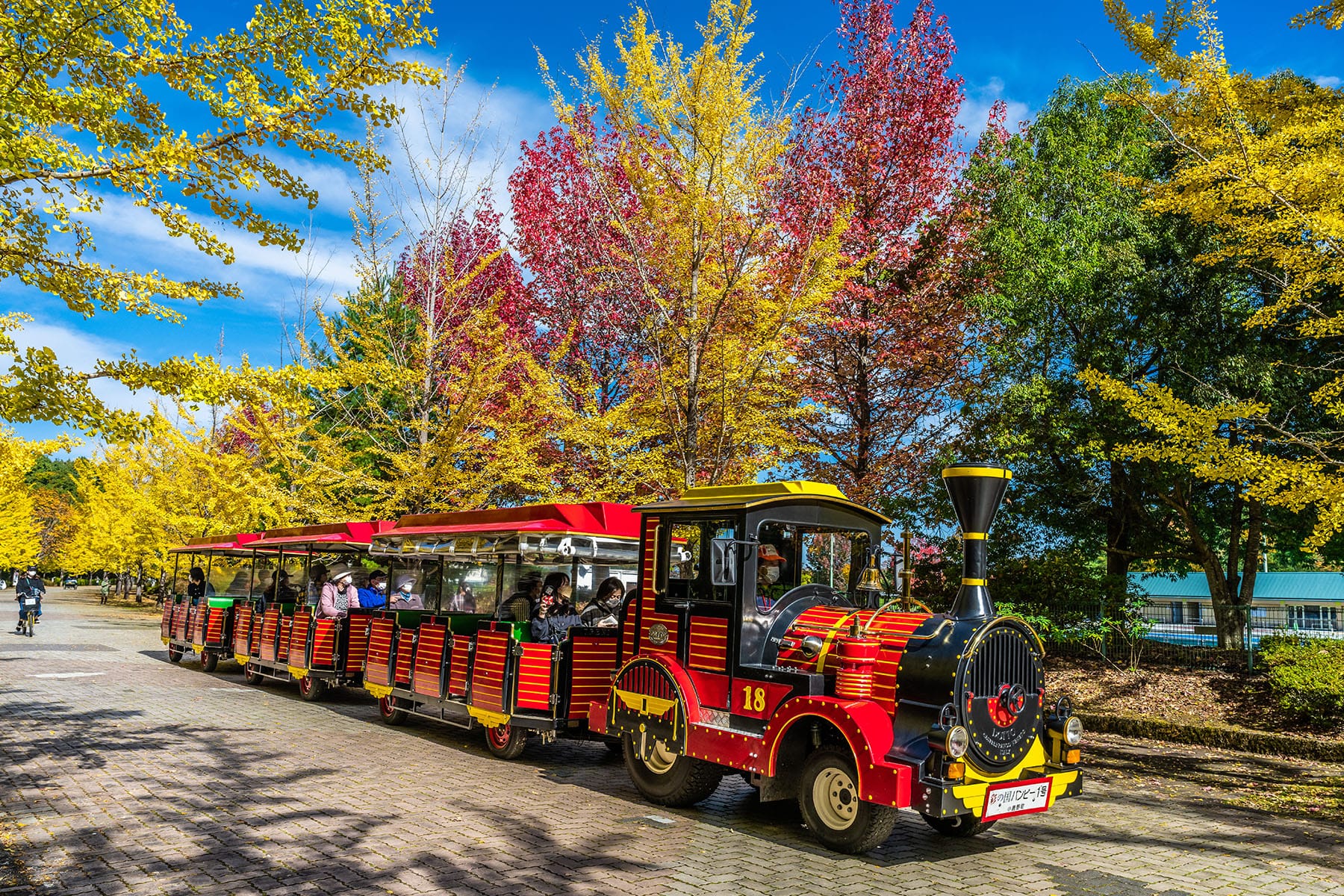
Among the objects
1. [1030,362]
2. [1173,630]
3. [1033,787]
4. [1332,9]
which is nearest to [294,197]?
[1033,787]

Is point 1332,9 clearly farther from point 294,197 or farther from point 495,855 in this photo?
point 495,855

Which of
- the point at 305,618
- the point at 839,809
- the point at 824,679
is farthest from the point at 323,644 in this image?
the point at 839,809

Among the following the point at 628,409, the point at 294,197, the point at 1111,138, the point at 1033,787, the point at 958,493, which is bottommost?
the point at 1033,787

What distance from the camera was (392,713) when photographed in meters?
11.8

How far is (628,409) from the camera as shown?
1326 centimetres

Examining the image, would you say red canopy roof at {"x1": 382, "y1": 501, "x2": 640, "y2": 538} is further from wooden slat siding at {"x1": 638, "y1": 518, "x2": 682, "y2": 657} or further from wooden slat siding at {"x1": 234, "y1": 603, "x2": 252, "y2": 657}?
wooden slat siding at {"x1": 234, "y1": 603, "x2": 252, "y2": 657}

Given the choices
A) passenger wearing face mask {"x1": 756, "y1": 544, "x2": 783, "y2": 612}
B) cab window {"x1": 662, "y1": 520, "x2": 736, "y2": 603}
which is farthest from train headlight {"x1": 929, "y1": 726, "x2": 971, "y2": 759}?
cab window {"x1": 662, "y1": 520, "x2": 736, "y2": 603}

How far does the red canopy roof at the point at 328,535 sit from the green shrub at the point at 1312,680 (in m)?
11.8

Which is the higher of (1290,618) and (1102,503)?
(1102,503)

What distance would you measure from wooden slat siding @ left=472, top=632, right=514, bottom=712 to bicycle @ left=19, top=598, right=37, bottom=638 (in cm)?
1880

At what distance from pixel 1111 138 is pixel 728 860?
53.8 feet

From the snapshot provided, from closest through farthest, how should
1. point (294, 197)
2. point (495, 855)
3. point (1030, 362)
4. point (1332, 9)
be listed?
1. point (495, 855)
2. point (294, 197)
3. point (1332, 9)
4. point (1030, 362)

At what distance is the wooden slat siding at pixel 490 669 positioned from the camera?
9.75 m

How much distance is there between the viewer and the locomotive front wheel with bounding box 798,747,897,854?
6.04m
